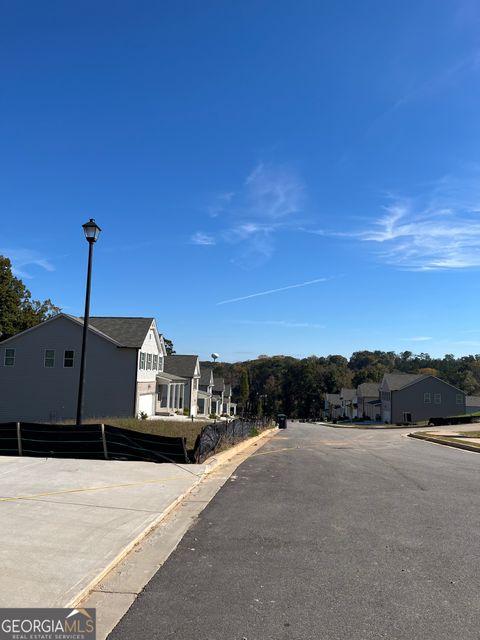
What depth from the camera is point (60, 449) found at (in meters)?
12.6

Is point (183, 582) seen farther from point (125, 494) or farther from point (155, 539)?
point (125, 494)

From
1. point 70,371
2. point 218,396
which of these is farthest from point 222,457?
point 218,396

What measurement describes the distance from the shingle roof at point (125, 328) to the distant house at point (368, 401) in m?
57.3

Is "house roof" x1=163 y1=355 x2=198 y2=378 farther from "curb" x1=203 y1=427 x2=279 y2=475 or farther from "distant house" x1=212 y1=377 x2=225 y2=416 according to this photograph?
"curb" x1=203 y1=427 x2=279 y2=475

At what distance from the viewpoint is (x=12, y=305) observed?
50.8m

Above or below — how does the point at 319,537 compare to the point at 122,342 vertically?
below

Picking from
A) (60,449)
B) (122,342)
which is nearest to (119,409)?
(122,342)

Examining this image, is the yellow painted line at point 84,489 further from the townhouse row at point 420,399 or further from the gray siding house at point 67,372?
the townhouse row at point 420,399

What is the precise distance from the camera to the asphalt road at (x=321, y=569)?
4125mm

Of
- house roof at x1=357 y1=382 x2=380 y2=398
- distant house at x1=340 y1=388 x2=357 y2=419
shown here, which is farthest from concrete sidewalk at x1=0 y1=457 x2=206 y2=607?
distant house at x1=340 y1=388 x2=357 y2=419

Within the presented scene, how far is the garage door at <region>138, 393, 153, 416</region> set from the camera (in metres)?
35.7

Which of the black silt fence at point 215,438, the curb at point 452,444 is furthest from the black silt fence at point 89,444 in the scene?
the curb at point 452,444

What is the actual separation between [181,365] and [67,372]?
18.1m

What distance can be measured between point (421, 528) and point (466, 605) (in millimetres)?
2553
